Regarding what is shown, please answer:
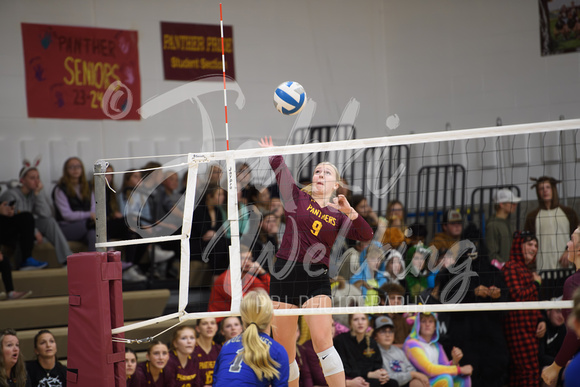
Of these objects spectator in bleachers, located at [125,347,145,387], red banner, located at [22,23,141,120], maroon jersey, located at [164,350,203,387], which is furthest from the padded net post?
red banner, located at [22,23,141,120]

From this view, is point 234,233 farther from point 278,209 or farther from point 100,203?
point 278,209

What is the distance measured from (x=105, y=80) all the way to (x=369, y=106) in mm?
4300

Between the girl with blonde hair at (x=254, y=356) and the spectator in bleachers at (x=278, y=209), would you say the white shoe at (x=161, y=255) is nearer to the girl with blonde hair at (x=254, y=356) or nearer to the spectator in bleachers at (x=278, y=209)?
the spectator in bleachers at (x=278, y=209)

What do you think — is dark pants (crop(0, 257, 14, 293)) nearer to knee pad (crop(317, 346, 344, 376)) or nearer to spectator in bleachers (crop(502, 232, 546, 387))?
knee pad (crop(317, 346, 344, 376))

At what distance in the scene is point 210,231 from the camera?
827cm

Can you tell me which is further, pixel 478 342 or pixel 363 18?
pixel 363 18

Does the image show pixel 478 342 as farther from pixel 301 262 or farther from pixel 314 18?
pixel 314 18

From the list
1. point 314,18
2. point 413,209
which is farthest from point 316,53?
point 413,209

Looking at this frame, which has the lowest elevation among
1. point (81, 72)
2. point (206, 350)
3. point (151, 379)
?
point (151, 379)

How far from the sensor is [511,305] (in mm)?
4852

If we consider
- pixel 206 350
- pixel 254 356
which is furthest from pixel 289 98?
pixel 206 350

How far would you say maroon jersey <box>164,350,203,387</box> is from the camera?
20.8 feet

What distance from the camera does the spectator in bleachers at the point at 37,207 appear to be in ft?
27.4

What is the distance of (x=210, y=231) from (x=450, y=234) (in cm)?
294
